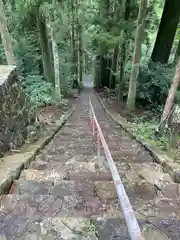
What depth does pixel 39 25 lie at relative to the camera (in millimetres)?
11719

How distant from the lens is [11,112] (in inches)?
179

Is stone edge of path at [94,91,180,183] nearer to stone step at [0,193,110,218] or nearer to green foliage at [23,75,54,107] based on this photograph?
stone step at [0,193,110,218]

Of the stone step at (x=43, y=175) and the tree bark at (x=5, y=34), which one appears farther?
the tree bark at (x=5, y=34)

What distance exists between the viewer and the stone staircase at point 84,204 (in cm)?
210

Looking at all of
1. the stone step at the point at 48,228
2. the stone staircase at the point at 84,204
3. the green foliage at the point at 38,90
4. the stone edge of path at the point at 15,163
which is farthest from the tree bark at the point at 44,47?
the stone step at the point at 48,228

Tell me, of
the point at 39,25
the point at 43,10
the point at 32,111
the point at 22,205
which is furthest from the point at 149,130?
the point at 39,25

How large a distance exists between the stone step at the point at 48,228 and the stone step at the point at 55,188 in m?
0.51

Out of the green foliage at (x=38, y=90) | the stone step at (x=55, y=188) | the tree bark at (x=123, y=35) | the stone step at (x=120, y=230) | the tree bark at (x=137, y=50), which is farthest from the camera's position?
the tree bark at (x=123, y=35)

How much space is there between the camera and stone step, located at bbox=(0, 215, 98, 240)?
205 centimetres

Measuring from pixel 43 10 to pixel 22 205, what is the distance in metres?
8.90

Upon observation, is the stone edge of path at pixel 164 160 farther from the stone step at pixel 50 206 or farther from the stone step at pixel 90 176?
the stone step at pixel 50 206

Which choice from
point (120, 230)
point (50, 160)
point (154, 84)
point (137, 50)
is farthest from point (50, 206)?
point (154, 84)

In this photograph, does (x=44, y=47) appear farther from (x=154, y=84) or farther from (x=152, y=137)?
(x=152, y=137)

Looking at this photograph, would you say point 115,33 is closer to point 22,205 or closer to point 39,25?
point 39,25
